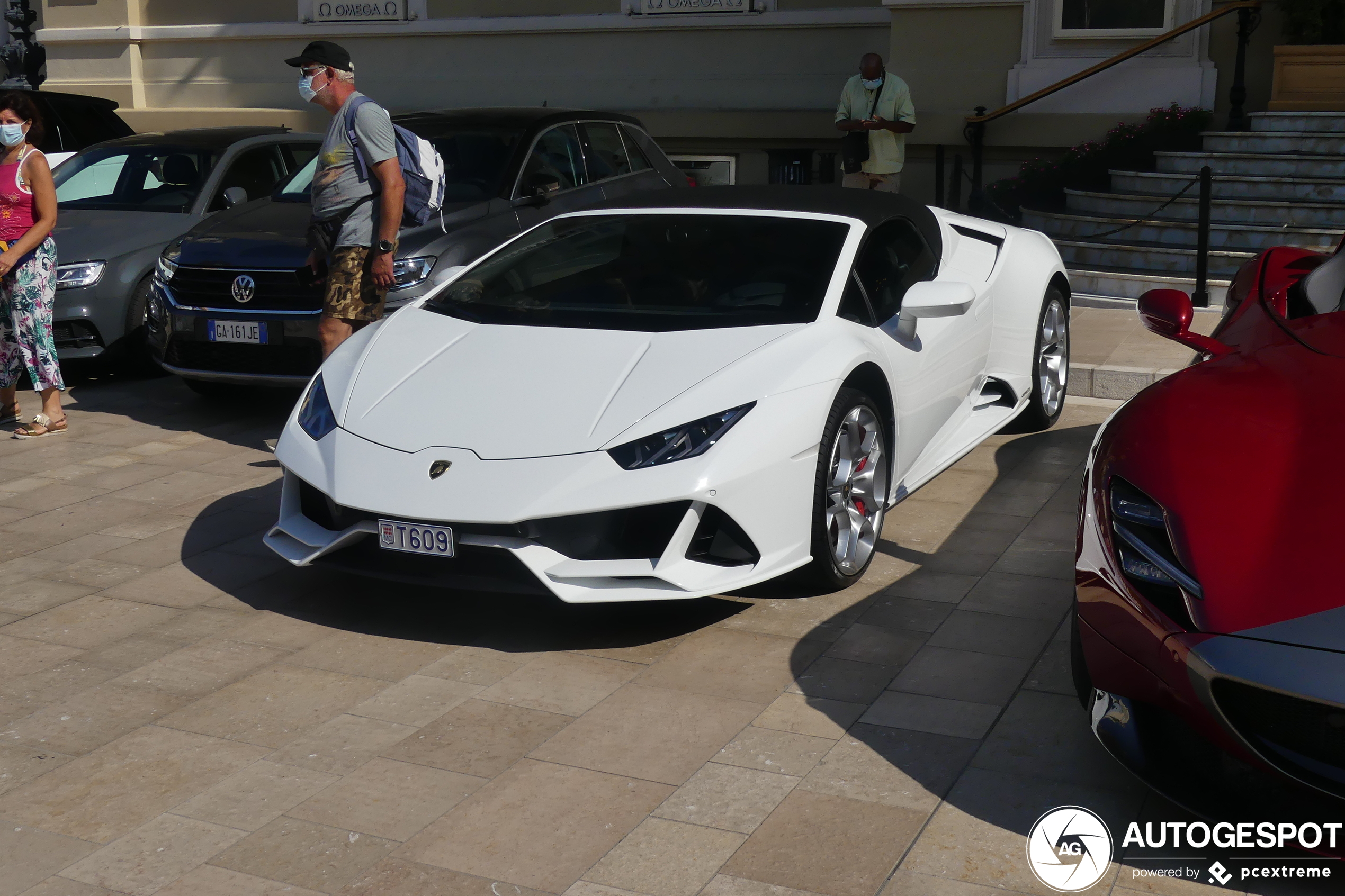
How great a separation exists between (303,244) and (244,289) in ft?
1.32

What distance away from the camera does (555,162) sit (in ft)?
27.5

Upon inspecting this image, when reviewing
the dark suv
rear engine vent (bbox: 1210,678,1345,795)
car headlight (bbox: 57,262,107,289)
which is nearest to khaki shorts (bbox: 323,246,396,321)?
the dark suv

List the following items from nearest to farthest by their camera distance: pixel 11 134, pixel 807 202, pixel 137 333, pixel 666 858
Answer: pixel 666 858
pixel 807 202
pixel 11 134
pixel 137 333

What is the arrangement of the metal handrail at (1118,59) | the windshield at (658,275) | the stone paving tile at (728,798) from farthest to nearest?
the metal handrail at (1118,59) → the windshield at (658,275) → the stone paving tile at (728,798)

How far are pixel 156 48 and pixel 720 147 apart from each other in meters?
8.45

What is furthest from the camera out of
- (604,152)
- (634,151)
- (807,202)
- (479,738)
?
(634,151)

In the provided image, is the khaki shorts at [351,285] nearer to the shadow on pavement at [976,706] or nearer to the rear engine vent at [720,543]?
the shadow on pavement at [976,706]

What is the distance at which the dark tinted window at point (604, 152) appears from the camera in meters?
8.76

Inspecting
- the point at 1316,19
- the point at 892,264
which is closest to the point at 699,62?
the point at 1316,19

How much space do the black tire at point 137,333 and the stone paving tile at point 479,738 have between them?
522 cm

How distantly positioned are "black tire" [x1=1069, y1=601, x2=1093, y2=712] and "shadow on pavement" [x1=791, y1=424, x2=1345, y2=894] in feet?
0.62

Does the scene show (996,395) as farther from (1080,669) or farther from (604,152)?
(604,152)

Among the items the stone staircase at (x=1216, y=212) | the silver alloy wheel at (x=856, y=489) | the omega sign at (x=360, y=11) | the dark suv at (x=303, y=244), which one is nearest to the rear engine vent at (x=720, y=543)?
the silver alloy wheel at (x=856, y=489)

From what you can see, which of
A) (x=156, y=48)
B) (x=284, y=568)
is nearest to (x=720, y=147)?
(x=156, y=48)
